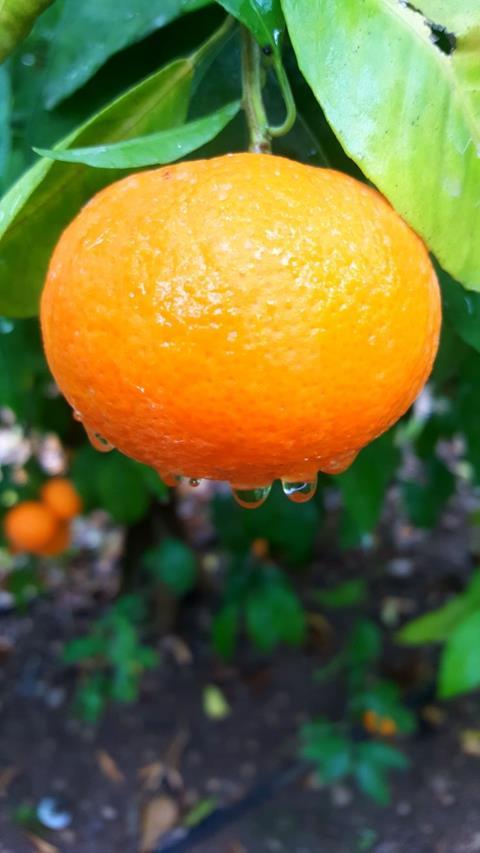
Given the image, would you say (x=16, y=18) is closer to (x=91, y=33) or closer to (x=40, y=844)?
(x=91, y=33)

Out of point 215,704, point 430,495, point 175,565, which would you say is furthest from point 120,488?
point 215,704

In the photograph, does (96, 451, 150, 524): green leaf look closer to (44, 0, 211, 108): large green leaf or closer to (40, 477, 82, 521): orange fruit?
(40, 477, 82, 521): orange fruit

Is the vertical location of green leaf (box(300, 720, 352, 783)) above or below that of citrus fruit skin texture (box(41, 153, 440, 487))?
below

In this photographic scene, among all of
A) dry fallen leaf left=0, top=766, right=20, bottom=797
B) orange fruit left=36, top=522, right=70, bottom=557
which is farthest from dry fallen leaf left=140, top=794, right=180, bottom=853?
orange fruit left=36, top=522, right=70, bottom=557

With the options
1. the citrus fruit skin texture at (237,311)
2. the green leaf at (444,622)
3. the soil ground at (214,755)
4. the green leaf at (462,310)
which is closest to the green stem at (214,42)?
the citrus fruit skin texture at (237,311)

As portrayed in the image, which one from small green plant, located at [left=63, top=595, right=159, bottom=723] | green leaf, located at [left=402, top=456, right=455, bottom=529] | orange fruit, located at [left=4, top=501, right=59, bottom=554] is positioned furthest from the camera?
green leaf, located at [left=402, top=456, right=455, bottom=529]

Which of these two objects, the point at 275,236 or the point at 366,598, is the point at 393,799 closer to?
the point at 366,598

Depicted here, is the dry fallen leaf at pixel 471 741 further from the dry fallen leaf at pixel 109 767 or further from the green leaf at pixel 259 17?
the green leaf at pixel 259 17
